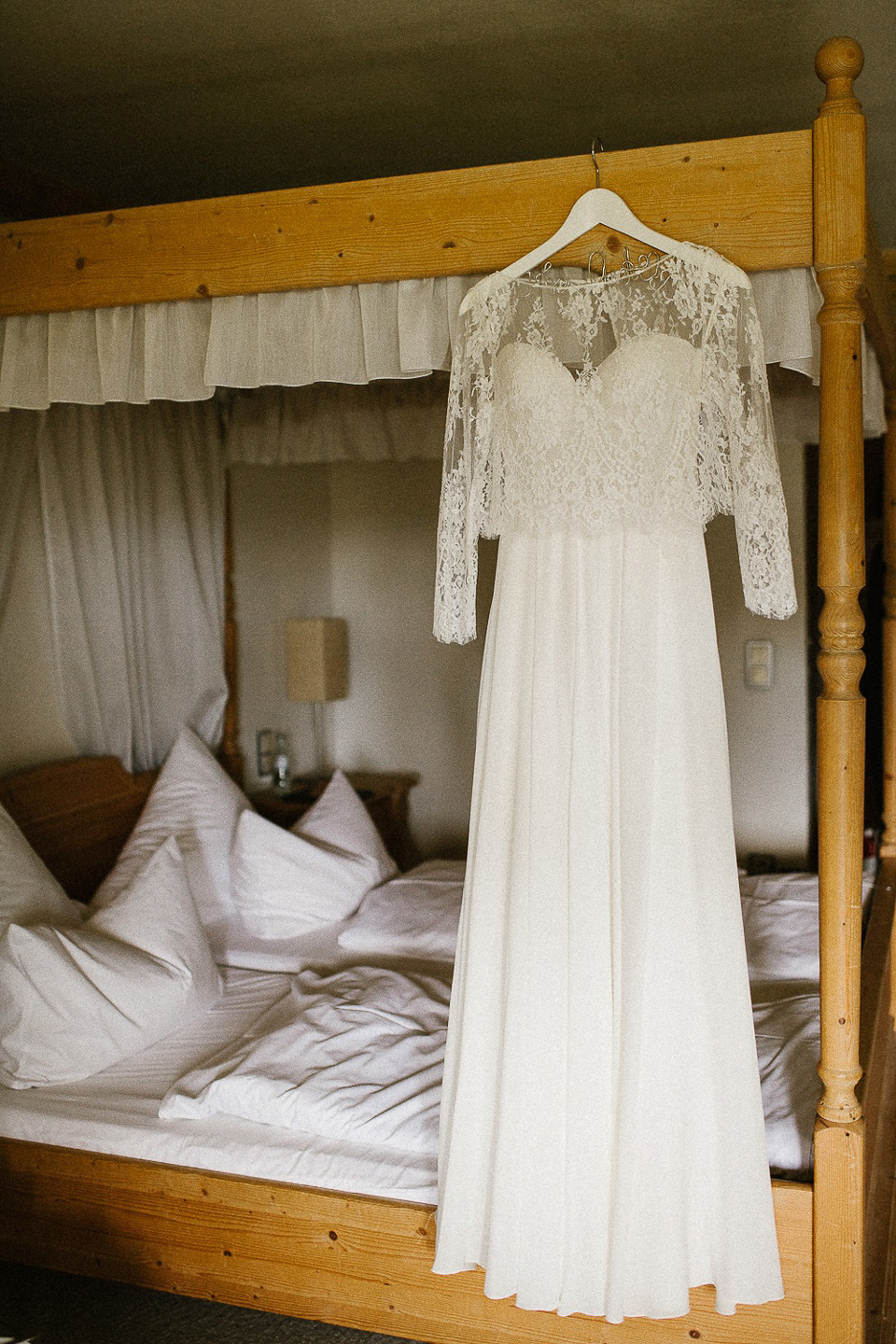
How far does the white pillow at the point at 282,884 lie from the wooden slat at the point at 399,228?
1.52 m

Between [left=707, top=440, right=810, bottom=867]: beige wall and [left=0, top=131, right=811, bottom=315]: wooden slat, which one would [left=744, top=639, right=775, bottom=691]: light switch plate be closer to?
[left=707, top=440, right=810, bottom=867]: beige wall

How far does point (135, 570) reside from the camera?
3.33m

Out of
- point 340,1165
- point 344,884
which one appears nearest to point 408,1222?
point 340,1165

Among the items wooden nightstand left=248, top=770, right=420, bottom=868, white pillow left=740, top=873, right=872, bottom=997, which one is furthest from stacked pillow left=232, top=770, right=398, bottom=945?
white pillow left=740, top=873, right=872, bottom=997

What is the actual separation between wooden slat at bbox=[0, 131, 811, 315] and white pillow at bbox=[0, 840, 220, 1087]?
131cm

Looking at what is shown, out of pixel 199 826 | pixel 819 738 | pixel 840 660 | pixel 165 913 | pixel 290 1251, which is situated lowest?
pixel 290 1251

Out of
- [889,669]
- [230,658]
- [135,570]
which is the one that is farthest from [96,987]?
[889,669]

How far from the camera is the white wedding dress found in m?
1.68

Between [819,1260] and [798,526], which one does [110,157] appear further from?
[819,1260]

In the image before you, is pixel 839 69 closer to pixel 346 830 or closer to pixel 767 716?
pixel 346 830

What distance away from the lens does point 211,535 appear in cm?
384

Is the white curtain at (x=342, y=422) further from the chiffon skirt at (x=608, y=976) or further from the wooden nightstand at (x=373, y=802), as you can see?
the chiffon skirt at (x=608, y=976)

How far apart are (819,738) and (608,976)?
499 mm
